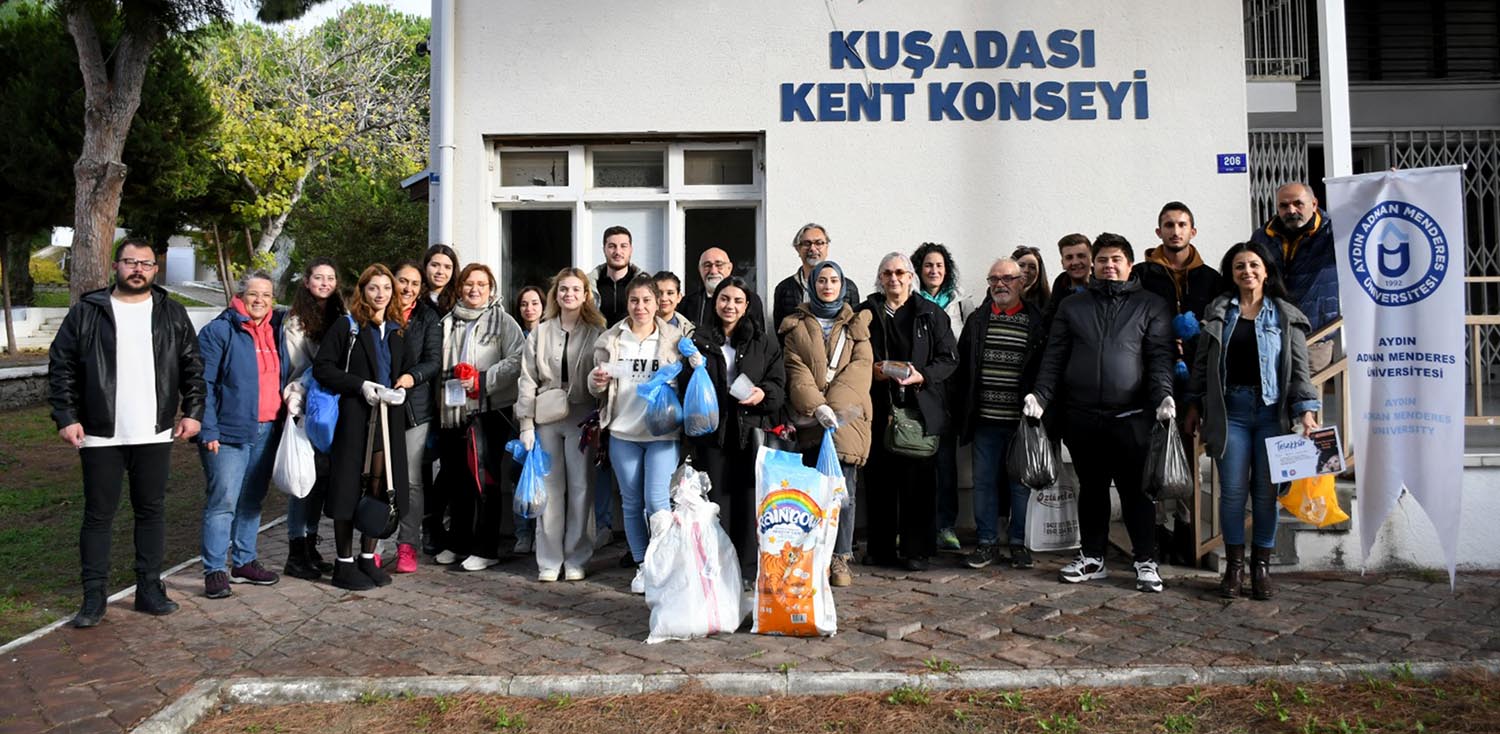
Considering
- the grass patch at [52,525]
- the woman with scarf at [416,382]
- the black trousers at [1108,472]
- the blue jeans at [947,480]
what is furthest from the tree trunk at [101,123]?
the black trousers at [1108,472]

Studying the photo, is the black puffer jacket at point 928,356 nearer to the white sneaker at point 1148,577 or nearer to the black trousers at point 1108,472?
the black trousers at point 1108,472

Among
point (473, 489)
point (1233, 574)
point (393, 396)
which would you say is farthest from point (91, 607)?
point (1233, 574)

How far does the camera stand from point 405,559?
6148 mm

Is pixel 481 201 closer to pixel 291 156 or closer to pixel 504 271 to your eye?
pixel 504 271

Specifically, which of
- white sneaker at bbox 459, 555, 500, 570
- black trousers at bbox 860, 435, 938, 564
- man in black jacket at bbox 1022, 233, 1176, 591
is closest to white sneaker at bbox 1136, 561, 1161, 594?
man in black jacket at bbox 1022, 233, 1176, 591

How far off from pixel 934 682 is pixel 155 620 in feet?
12.8

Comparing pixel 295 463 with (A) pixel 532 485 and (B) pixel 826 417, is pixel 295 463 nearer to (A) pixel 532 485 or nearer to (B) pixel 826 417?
(A) pixel 532 485

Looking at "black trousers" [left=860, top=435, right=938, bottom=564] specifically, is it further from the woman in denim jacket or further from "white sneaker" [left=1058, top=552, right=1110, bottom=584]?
the woman in denim jacket

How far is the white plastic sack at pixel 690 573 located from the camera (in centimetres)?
461

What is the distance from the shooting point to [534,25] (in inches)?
303

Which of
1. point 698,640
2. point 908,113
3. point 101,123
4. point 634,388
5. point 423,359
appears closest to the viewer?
point 698,640

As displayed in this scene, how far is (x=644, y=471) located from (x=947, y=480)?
77.8 inches

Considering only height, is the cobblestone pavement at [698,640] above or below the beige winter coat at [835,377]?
below

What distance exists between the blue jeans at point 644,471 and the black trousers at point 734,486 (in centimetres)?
18
